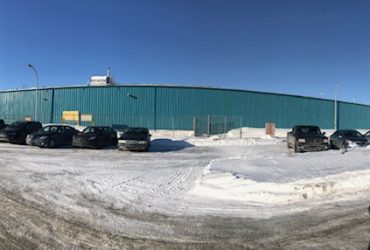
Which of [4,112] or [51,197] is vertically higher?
[4,112]

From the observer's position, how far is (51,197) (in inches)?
316

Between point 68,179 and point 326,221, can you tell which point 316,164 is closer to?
point 326,221

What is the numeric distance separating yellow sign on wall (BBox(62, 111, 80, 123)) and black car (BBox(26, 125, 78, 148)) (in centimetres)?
2206

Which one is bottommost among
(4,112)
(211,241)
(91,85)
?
(211,241)

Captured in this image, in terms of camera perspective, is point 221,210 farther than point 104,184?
No

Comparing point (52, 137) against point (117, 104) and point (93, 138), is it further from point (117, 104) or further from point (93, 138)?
point (117, 104)

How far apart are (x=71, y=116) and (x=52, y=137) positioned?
2447 centimetres

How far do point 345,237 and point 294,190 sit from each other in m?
3.00

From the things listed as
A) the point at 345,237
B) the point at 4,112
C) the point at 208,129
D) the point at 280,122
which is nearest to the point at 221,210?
the point at 345,237

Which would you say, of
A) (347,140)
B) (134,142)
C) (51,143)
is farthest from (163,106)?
(347,140)

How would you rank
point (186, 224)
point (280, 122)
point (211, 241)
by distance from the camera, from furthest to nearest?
point (280, 122) < point (186, 224) < point (211, 241)

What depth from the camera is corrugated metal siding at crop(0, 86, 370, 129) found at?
43688 mm

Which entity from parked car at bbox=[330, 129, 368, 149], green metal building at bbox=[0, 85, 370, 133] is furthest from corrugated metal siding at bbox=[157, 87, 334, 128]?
parked car at bbox=[330, 129, 368, 149]

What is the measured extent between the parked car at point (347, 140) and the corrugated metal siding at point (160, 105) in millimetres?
20259
